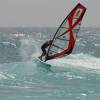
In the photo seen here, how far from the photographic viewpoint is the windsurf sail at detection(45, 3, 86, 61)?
4325 centimetres

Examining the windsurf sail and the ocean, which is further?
the windsurf sail

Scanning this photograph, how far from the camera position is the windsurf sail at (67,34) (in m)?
43.2

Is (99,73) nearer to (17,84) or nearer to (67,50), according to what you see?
(67,50)

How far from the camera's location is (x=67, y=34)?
44375 millimetres

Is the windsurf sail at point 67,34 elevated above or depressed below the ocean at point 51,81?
above

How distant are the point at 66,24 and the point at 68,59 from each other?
40.4 feet

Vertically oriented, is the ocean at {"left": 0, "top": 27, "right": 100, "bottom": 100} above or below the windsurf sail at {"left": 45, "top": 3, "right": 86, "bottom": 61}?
below

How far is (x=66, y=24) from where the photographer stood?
144 ft

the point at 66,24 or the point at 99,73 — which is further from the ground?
the point at 66,24

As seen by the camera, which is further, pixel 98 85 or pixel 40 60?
pixel 40 60

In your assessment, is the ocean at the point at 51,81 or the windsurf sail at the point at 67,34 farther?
the windsurf sail at the point at 67,34

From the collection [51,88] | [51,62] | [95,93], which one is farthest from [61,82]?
[51,62]

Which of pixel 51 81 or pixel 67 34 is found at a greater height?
pixel 67 34

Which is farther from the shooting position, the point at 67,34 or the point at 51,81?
the point at 67,34
